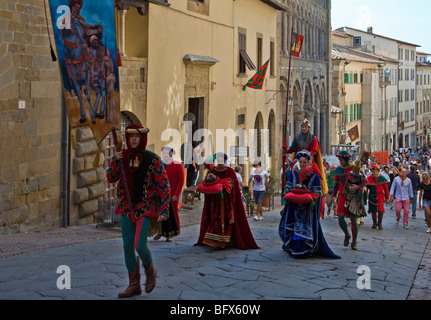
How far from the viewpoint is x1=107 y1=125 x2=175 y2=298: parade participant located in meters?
8.09

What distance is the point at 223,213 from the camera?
11.6 m

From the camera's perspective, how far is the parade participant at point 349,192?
1262cm

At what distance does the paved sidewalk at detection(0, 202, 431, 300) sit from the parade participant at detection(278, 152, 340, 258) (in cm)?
21

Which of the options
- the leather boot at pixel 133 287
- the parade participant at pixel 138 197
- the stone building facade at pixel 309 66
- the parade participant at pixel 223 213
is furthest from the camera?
the stone building facade at pixel 309 66

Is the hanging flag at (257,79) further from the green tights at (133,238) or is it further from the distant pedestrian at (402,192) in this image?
the green tights at (133,238)

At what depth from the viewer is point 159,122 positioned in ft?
65.4

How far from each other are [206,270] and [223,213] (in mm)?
2088

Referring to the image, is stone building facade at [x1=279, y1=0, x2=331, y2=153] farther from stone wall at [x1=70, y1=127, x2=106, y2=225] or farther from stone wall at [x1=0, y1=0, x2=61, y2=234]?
stone wall at [x1=0, y1=0, x2=61, y2=234]

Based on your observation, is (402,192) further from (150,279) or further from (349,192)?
(150,279)

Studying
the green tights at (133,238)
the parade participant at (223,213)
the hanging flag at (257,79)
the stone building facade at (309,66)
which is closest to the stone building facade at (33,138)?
the parade participant at (223,213)

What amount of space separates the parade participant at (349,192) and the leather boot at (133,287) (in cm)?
525

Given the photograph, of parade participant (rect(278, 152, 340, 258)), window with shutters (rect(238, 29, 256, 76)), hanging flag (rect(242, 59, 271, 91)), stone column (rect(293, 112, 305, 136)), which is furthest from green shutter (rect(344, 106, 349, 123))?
parade participant (rect(278, 152, 340, 258))

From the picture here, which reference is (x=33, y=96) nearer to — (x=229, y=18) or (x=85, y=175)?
(x=85, y=175)

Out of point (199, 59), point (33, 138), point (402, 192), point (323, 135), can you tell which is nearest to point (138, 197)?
point (33, 138)
